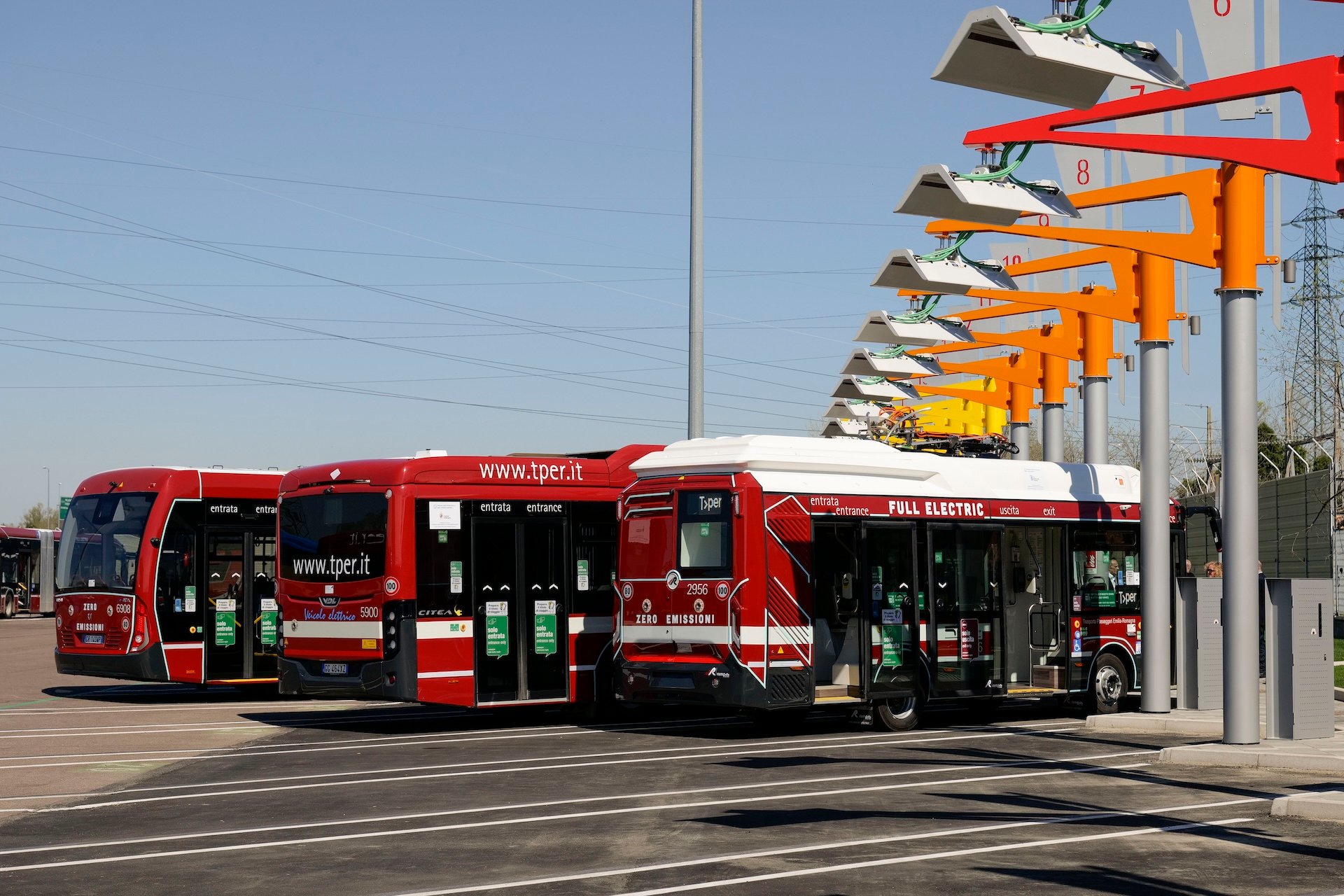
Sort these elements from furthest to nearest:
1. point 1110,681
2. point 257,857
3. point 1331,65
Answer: point 1110,681 < point 1331,65 < point 257,857

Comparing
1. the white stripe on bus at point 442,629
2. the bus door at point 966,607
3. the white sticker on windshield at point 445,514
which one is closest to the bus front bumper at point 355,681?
the white stripe on bus at point 442,629

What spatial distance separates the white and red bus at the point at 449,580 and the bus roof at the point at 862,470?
4.85 ft

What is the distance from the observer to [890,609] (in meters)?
18.7

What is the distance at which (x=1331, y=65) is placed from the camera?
11250 mm

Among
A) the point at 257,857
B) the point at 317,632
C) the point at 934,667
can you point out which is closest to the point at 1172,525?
the point at 934,667

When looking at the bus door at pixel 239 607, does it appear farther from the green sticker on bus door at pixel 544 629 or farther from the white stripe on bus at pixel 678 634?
the white stripe on bus at pixel 678 634

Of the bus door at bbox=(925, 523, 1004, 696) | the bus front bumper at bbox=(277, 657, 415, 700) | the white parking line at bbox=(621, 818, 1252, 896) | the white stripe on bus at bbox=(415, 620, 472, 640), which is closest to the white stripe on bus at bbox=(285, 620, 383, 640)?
the bus front bumper at bbox=(277, 657, 415, 700)

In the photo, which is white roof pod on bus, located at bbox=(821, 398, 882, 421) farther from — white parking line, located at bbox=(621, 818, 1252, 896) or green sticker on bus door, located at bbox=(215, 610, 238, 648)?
white parking line, located at bbox=(621, 818, 1252, 896)

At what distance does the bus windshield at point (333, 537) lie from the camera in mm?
18672

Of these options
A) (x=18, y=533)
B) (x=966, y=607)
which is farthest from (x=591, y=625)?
(x=18, y=533)

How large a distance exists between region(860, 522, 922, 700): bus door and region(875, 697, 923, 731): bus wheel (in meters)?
0.30

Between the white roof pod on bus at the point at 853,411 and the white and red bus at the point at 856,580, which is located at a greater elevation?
the white roof pod on bus at the point at 853,411

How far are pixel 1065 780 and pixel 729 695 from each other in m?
4.42

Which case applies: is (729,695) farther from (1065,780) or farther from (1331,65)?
(1331,65)
